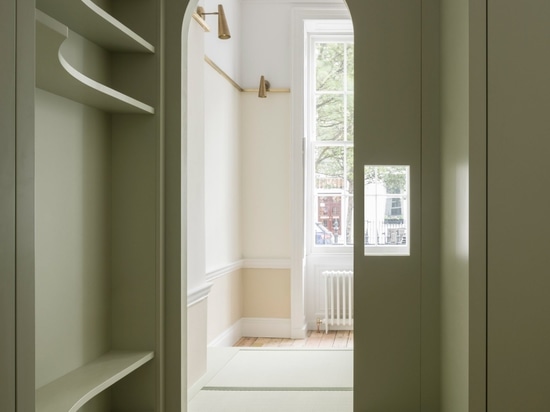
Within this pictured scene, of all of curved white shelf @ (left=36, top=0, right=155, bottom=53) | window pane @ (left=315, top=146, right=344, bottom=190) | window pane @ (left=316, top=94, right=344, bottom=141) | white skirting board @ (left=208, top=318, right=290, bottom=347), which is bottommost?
white skirting board @ (left=208, top=318, right=290, bottom=347)

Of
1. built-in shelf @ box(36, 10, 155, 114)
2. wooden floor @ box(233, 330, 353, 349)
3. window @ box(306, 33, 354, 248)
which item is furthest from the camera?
window @ box(306, 33, 354, 248)

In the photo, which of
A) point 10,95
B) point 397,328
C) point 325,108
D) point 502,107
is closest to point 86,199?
point 10,95

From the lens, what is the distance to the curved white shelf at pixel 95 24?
91.0 inches

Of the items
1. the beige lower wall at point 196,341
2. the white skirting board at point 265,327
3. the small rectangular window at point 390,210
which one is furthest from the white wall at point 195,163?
the white skirting board at point 265,327

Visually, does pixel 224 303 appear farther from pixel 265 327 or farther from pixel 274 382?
pixel 274 382

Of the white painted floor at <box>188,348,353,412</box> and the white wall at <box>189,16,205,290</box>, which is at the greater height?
the white wall at <box>189,16,205,290</box>

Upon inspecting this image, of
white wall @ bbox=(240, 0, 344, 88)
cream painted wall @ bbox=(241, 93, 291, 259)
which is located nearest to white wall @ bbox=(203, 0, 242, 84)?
white wall @ bbox=(240, 0, 344, 88)

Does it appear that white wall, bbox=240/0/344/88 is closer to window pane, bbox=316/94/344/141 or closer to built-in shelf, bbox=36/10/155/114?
window pane, bbox=316/94/344/141

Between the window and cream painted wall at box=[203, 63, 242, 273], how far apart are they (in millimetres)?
799

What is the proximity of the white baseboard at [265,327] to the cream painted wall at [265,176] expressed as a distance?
2.12 ft

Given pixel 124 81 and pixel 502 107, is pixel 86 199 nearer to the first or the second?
pixel 124 81

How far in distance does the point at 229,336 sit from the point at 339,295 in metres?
1.24

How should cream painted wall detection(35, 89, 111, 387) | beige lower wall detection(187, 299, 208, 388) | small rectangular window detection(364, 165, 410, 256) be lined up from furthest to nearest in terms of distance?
beige lower wall detection(187, 299, 208, 388), small rectangular window detection(364, 165, 410, 256), cream painted wall detection(35, 89, 111, 387)

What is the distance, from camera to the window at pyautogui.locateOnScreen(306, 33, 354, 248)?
6723 millimetres
